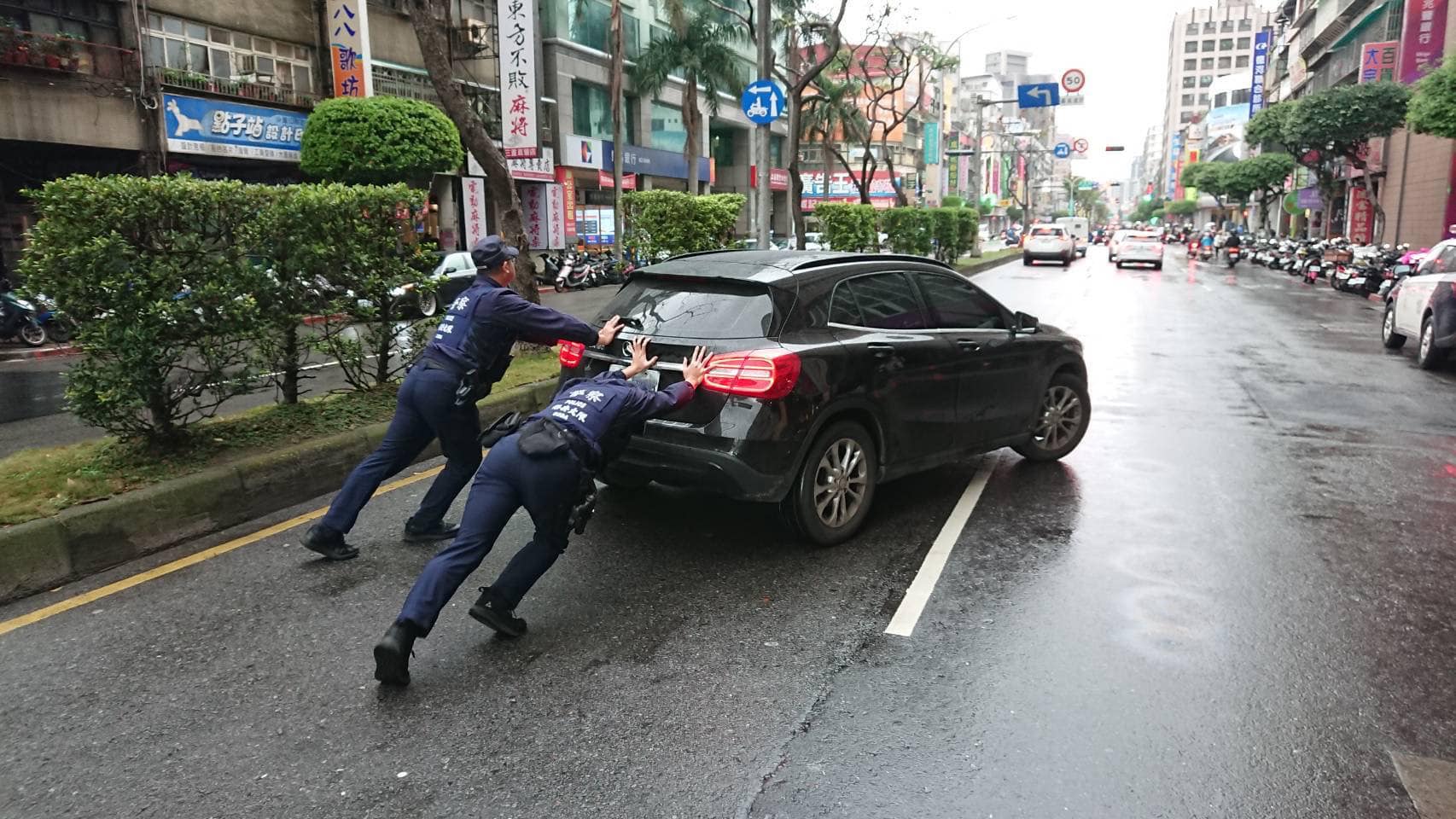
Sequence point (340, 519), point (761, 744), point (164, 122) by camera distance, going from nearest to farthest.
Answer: point (761, 744), point (340, 519), point (164, 122)

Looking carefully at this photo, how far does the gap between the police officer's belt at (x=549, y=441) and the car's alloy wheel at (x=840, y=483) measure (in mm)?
1591

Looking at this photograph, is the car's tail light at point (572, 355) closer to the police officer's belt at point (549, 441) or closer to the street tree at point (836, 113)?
the police officer's belt at point (549, 441)

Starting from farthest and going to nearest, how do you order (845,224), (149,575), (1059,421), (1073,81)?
(1073,81)
(845,224)
(1059,421)
(149,575)

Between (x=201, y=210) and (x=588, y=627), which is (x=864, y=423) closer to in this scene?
(x=588, y=627)

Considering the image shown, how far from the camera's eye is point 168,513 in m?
5.54

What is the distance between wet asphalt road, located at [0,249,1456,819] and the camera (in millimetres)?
3121

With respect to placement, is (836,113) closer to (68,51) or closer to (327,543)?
(68,51)

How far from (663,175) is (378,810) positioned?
43.2 m

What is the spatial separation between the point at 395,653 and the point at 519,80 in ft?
80.4

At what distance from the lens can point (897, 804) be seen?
301 centimetres

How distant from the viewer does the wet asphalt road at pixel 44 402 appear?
8.59m

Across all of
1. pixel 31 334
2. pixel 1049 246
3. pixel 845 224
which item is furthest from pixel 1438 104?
pixel 31 334

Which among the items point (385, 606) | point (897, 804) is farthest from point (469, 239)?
point (897, 804)

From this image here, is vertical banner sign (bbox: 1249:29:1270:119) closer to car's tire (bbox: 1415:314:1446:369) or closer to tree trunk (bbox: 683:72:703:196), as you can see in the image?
tree trunk (bbox: 683:72:703:196)
